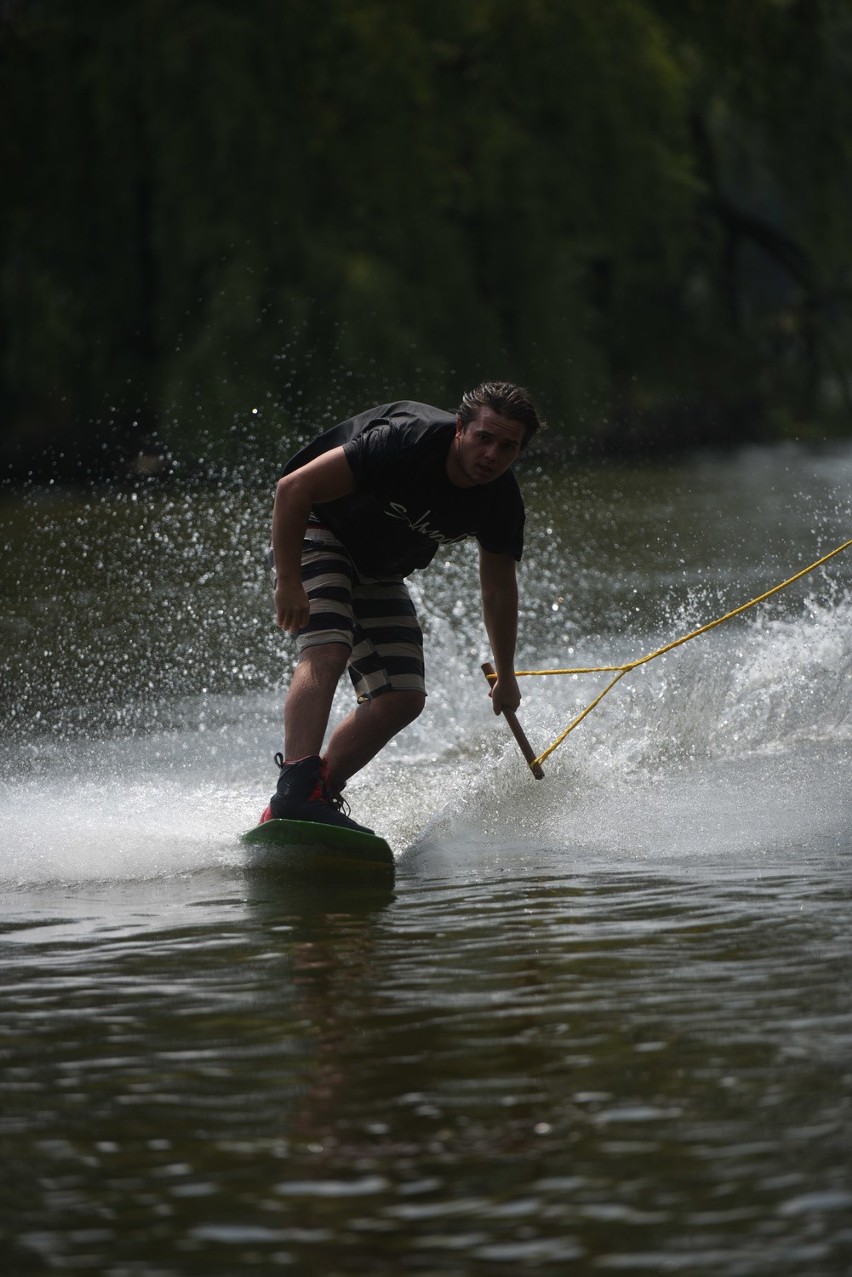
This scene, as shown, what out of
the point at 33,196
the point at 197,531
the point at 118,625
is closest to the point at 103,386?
the point at 33,196

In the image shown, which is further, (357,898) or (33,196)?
(33,196)

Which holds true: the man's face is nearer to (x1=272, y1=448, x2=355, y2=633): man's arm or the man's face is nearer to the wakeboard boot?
(x1=272, y1=448, x2=355, y2=633): man's arm

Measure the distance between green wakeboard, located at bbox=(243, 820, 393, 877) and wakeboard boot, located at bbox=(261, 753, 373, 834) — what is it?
0.02 meters

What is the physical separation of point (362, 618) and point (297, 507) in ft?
1.92

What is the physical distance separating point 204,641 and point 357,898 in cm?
550

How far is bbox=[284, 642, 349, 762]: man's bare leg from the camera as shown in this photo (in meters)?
5.20

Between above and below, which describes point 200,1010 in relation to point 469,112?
below

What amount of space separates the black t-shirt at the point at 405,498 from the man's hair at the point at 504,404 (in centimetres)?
12

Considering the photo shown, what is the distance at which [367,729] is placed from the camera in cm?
544

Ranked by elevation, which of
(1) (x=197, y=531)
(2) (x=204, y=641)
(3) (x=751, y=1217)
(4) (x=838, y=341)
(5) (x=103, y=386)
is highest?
(4) (x=838, y=341)

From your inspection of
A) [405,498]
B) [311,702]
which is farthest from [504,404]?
[311,702]

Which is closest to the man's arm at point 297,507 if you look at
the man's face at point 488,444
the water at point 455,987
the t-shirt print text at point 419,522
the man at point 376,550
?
the man at point 376,550

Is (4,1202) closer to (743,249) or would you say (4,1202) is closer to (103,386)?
(103,386)

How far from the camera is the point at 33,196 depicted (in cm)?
1762
